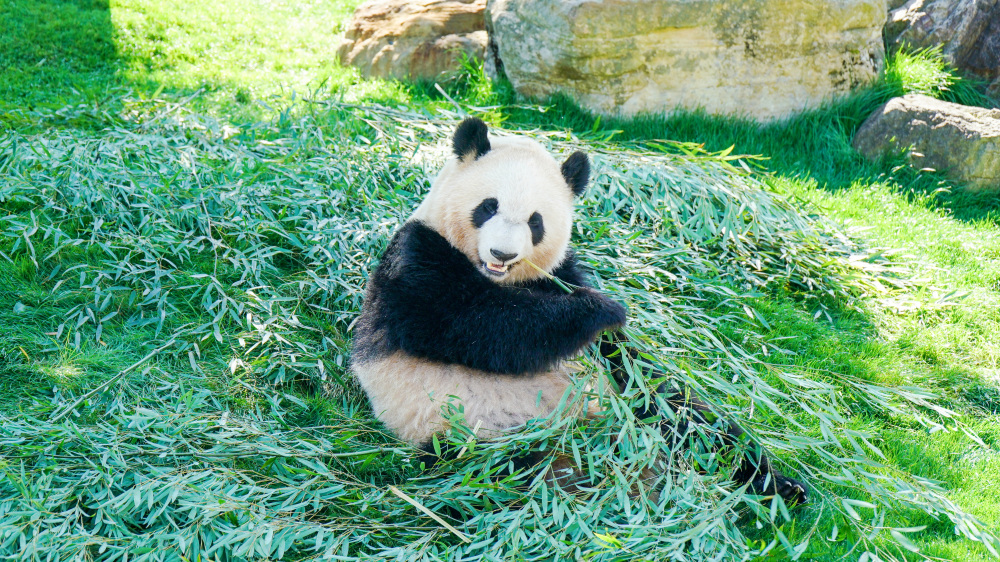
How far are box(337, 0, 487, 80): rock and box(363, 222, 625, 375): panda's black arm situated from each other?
4.88 m

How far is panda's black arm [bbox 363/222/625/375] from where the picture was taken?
3092 millimetres

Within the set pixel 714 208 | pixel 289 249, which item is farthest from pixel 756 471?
pixel 289 249

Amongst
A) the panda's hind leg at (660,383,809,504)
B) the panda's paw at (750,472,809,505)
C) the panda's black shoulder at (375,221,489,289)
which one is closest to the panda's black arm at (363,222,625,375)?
the panda's black shoulder at (375,221,489,289)

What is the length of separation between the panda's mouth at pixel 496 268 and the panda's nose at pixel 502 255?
0.09 m

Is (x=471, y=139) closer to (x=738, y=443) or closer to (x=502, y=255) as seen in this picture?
(x=502, y=255)

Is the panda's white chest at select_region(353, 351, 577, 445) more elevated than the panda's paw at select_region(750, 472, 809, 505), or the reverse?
the panda's white chest at select_region(353, 351, 577, 445)

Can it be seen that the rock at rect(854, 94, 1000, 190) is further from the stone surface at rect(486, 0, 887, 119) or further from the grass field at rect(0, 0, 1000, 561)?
the stone surface at rect(486, 0, 887, 119)

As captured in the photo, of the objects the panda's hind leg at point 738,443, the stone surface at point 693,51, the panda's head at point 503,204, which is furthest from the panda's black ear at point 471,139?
the stone surface at point 693,51

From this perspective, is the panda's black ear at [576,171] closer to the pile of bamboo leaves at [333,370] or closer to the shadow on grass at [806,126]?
the pile of bamboo leaves at [333,370]

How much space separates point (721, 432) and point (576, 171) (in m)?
1.35

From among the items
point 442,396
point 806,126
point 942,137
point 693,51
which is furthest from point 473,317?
point 942,137

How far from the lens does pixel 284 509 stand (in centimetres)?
292

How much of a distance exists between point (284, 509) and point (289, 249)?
2052 millimetres

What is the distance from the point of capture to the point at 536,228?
3197 millimetres
